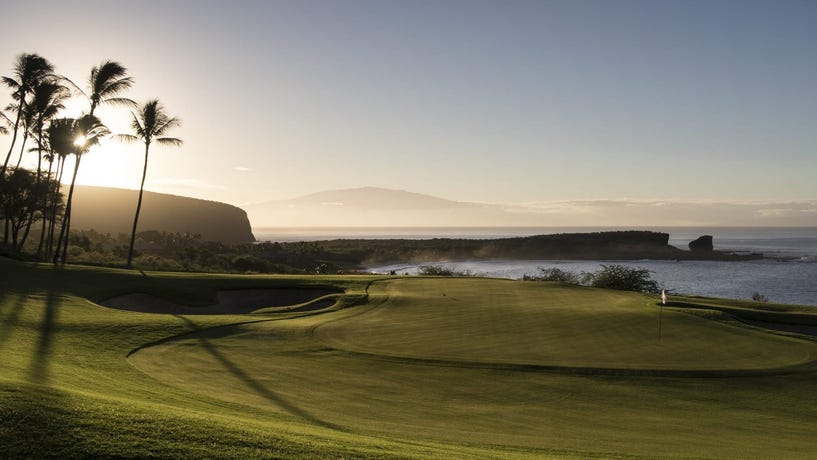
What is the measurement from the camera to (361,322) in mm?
24828

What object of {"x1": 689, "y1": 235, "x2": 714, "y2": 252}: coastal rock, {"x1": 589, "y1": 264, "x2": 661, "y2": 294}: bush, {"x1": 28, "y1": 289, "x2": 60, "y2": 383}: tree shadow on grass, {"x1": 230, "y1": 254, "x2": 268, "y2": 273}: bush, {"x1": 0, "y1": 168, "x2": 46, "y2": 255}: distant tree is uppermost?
{"x1": 689, "y1": 235, "x2": 714, "y2": 252}: coastal rock

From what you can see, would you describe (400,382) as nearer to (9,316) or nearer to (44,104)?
(9,316)

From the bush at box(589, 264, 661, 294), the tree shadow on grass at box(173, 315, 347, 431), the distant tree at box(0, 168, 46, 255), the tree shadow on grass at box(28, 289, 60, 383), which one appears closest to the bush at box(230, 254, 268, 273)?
the distant tree at box(0, 168, 46, 255)

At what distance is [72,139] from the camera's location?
1930 inches

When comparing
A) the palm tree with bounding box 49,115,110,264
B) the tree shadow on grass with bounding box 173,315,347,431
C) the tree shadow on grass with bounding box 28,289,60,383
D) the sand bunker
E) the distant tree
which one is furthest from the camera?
the distant tree

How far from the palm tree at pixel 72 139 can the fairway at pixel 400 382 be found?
17972mm

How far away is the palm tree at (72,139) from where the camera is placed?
4441cm

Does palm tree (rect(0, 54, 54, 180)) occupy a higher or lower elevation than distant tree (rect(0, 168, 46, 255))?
higher

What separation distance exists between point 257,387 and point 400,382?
3.98 m

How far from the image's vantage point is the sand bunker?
98.6ft

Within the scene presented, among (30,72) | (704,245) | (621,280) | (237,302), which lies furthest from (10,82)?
(704,245)

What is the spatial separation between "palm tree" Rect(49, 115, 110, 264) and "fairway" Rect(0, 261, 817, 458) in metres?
18.0

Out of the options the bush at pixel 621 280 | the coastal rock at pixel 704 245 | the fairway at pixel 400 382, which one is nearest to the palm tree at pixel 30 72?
the fairway at pixel 400 382

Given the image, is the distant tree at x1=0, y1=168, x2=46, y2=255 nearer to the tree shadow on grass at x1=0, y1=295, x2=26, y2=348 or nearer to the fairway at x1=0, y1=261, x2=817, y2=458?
the fairway at x1=0, y1=261, x2=817, y2=458
